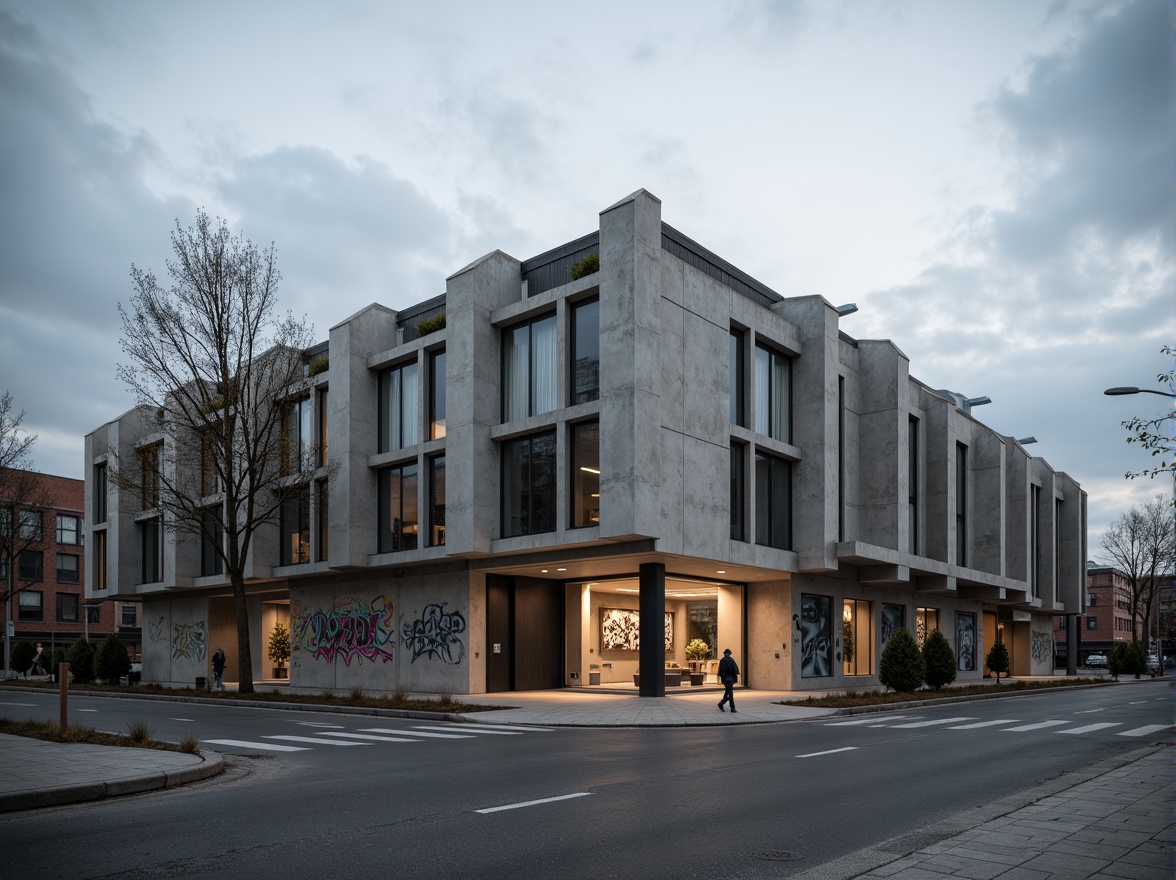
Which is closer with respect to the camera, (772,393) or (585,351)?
(585,351)

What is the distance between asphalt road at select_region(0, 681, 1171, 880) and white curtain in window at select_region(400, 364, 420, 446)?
17.2 meters

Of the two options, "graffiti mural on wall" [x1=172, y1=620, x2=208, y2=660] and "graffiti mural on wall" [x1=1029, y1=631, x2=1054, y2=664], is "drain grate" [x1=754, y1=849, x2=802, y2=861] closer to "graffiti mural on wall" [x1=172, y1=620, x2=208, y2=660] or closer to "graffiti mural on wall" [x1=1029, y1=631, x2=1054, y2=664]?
"graffiti mural on wall" [x1=172, y1=620, x2=208, y2=660]

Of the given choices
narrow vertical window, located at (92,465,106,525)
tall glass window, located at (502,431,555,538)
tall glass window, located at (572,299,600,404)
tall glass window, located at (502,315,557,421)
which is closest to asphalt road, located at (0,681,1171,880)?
tall glass window, located at (502,431,555,538)

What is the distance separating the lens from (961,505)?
4719 centimetres

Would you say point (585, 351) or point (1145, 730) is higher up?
point (585, 351)

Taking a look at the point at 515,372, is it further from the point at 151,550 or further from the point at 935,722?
the point at 151,550

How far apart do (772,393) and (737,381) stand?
2.21 metres

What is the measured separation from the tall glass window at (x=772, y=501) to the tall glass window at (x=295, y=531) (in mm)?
17443

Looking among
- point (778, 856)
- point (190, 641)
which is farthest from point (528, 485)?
point (190, 641)

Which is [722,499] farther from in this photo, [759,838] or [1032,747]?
[759,838]

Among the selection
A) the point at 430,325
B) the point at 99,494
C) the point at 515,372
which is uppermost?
the point at 430,325

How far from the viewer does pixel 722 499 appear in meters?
30.2

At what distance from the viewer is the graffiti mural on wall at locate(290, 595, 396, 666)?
35.4 metres

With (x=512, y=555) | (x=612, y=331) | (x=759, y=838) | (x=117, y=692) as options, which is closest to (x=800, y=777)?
(x=759, y=838)
